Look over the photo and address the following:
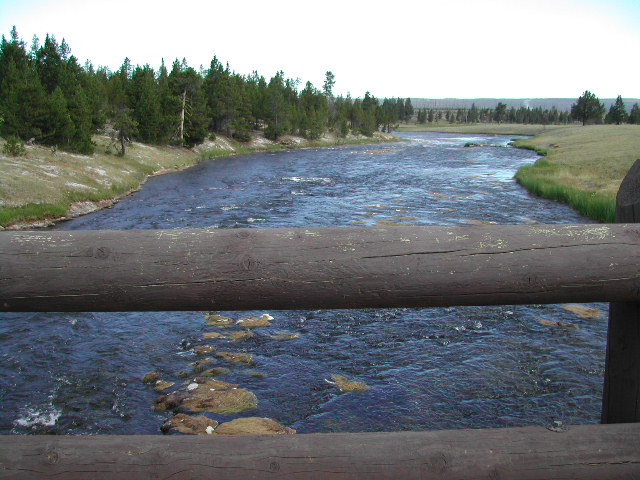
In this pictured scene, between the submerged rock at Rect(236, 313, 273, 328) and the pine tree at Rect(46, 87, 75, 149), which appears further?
the pine tree at Rect(46, 87, 75, 149)

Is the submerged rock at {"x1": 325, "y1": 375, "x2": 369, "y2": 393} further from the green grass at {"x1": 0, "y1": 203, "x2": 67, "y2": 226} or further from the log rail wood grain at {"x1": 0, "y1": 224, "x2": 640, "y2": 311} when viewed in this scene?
the green grass at {"x1": 0, "y1": 203, "x2": 67, "y2": 226}

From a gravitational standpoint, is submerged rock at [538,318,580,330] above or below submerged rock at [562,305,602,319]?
below

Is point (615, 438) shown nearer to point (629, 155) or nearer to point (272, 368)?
point (272, 368)

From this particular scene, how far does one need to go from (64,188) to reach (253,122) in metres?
60.4

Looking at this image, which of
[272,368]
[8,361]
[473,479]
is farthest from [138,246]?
[8,361]

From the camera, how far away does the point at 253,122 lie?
276 feet

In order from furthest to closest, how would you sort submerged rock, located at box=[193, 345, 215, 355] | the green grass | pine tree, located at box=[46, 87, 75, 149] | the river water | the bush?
1. pine tree, located at box=[46, 87, 75, 149]
2. the bush
3. the green grass
4. submerged rock, located at box=[193, 345, 215, 355]
5. the river water

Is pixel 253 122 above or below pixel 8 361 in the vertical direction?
above

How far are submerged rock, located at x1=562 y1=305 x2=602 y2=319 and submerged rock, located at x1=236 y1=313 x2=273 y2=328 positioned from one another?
20.0ft

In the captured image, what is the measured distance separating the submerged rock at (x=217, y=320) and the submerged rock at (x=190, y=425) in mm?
3635

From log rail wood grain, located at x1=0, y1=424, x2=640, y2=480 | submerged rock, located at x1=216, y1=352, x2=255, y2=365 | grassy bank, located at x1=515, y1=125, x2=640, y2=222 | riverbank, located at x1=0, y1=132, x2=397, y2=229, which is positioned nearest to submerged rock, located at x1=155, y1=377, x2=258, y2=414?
submerged rock, located at x1=216, y1=352, x2=255, y2=365

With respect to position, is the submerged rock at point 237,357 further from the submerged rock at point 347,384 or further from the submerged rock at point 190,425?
the submerged rock at point 190,425

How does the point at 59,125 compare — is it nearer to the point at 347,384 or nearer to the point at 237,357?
the point at 237,357

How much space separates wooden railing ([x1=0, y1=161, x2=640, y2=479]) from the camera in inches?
83.7
